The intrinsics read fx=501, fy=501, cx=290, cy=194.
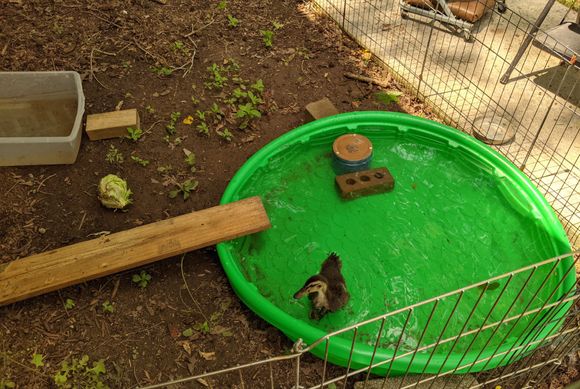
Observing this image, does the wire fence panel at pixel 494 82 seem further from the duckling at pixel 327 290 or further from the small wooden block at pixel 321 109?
the duckling at pixel 327 290

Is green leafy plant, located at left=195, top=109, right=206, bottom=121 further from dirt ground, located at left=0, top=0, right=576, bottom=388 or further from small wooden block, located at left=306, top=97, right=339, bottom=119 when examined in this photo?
small wooden block, located at left=306, top=97, right=339, bottom=119

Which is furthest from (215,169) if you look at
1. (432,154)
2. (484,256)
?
(484,256)

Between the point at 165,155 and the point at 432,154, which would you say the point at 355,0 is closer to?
the point at 432,154

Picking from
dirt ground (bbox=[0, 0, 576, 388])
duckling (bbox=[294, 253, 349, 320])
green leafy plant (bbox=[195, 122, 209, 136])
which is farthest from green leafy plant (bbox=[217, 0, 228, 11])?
duckling (bbox=[294, 253, 349, 320])

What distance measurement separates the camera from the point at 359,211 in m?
3.79

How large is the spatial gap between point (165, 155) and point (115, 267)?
1217 mm

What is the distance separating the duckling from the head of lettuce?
159 centimetres

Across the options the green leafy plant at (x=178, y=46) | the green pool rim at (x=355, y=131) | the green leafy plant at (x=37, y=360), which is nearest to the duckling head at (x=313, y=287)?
the green pool rim at (x=355, y=131)

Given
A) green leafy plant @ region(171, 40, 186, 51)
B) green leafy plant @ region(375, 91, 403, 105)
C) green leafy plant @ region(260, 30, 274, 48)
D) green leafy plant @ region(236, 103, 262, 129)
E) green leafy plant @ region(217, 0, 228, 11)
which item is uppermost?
green leafy plant @ region(217, 0, 228, 11)

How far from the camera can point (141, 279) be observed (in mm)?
3342

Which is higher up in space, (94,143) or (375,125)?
(375,125)

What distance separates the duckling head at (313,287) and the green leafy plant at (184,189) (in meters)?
1.44

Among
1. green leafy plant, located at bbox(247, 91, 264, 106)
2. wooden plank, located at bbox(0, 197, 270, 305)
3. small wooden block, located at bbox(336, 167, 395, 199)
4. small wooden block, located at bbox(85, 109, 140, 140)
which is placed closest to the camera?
wooden plank, located at bbox(0, 197, 270, 305)

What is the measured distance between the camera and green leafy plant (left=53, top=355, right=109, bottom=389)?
2871 mm
